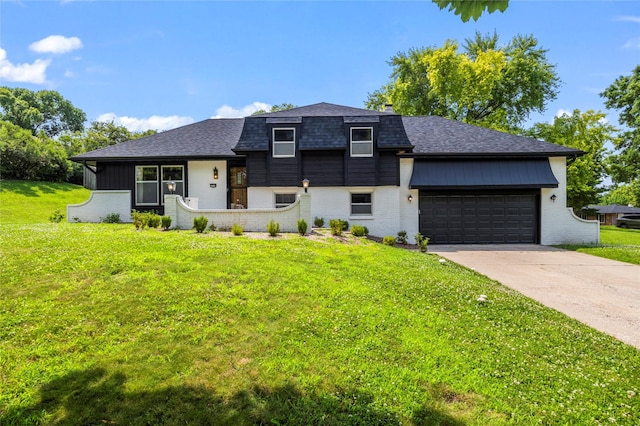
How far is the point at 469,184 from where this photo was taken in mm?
14750

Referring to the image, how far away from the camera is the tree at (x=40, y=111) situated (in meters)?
44.1

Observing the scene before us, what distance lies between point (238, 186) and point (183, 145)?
11.8ft

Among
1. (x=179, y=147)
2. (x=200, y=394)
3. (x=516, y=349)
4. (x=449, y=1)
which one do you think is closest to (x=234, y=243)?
(x=200, y=394)

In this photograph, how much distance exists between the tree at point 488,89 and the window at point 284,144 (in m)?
15.1

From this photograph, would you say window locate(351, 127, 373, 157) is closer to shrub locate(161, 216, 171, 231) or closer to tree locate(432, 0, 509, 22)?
shrub locate(161, 216, 171, 231)

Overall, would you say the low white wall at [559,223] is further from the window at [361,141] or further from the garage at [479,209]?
the window at [361,141]

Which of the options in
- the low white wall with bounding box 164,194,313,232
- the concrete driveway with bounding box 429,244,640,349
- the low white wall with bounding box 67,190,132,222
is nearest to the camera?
the concrete driveway with bounding box 429,244,640,349

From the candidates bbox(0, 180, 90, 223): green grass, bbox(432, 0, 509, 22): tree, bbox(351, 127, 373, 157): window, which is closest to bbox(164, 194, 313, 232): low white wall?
bbox(351, 127, 373, 157): window

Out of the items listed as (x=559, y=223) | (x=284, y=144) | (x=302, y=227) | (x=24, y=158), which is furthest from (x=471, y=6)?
(x=24, y=158)

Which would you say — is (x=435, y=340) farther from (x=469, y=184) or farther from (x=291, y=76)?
(x=291, y=76)

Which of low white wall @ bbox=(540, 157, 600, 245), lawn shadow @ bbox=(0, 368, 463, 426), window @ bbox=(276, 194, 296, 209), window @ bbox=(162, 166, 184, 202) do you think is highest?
window @ bbox=(162, 166, 184, 202)

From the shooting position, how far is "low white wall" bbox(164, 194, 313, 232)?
450 inches

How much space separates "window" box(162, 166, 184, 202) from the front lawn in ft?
32.1

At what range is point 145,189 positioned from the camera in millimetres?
15625
